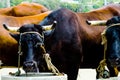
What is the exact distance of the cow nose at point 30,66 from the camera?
7771 mm

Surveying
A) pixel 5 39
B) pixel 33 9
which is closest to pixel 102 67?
pixel 5 39

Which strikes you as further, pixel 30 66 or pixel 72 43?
pixel 72 43

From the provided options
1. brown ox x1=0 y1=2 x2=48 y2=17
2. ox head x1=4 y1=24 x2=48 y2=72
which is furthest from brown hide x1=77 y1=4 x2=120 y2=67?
brown ox x1=0 y1=2 x2=48 y2=17

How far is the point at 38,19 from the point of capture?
11.3 metres

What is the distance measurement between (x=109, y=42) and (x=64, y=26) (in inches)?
79.6

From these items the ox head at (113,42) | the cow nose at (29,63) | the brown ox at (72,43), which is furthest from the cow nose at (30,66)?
the brown ox at (72,43)

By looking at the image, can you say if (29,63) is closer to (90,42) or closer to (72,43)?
(72,43)

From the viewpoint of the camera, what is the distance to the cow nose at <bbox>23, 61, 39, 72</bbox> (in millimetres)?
7771

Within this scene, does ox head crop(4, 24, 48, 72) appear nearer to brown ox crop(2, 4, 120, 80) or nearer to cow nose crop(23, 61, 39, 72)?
cow nose crop(23, 61, 39, 72)

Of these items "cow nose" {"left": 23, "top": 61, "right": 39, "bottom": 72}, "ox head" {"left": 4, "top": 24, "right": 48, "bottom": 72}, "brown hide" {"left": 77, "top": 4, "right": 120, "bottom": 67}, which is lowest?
"brown hide" {"left": 77, "top": 4, "right": 120, "bottom": 67}

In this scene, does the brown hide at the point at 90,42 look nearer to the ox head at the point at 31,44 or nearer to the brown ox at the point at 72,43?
the brown ox at the point at 72,43

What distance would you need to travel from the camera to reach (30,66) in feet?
25.6

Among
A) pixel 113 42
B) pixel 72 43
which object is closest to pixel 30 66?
pixel 113 42

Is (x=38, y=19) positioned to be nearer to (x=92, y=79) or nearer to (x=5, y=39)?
(x=5, y=39)
